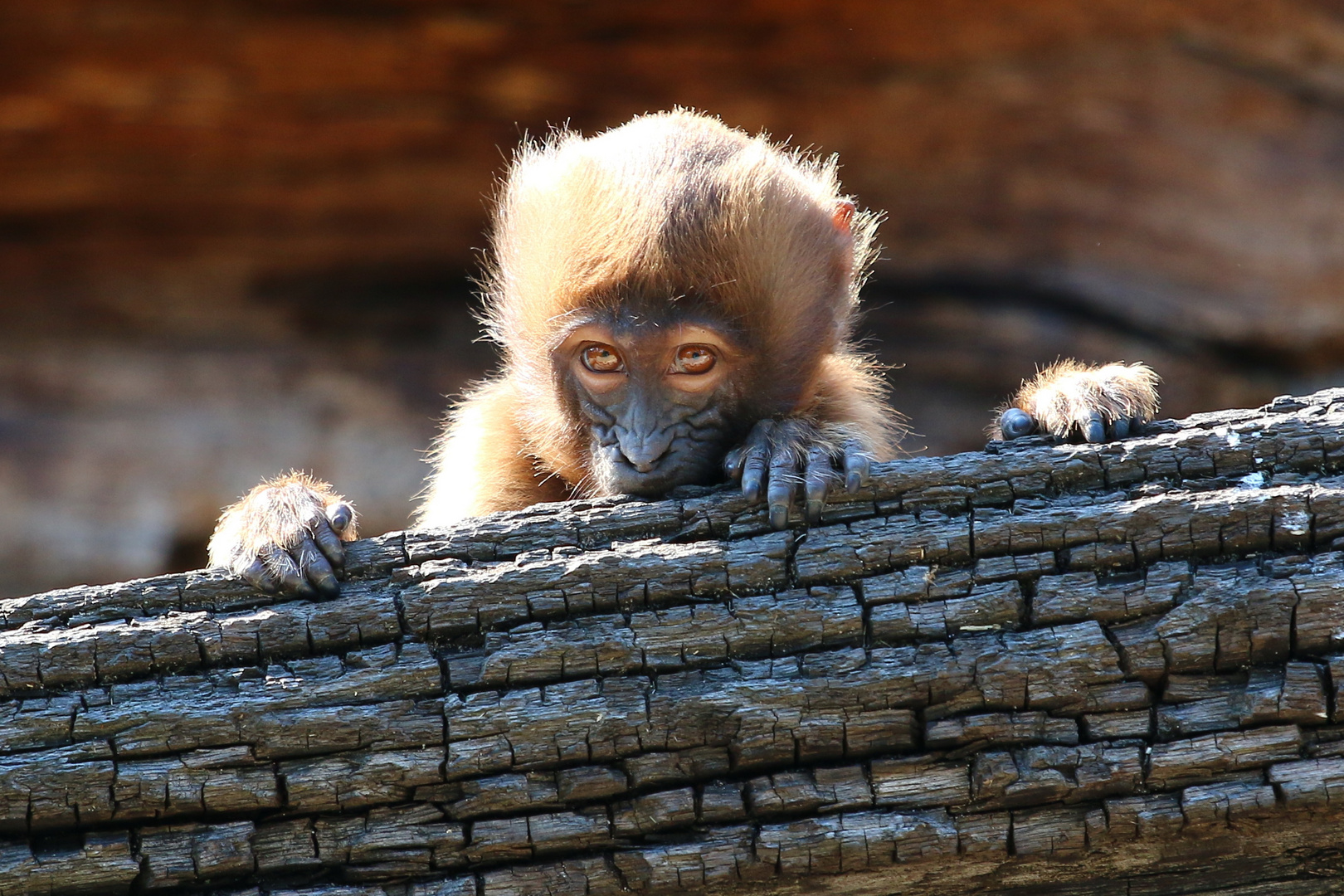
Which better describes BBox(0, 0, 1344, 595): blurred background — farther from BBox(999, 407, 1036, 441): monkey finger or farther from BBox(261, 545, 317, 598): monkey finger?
BBox(261, 545, 317, 598): monkey finger

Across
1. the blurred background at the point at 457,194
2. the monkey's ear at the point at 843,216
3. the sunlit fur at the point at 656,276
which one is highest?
the blurred background at the point at 457,194

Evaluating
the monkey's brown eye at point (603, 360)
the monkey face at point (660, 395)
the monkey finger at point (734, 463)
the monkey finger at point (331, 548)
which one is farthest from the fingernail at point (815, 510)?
the monkey finger at point (331, 548)

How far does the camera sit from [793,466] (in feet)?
10.6

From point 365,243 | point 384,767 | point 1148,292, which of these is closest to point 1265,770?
point 384,767

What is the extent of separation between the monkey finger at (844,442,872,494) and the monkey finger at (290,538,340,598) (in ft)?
4.42

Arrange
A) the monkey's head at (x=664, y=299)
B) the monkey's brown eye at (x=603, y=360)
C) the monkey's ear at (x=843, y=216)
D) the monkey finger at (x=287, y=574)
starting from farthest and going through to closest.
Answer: the monkey's ear at (x=843, y=216), the monkey's brown eye at (x=603, y=360), the monkey's head at (x=664, y=299), the monkey finger at (x=287, y=574)

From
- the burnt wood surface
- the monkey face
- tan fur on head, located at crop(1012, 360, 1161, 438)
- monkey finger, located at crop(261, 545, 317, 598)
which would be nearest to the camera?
the burnt wood surface

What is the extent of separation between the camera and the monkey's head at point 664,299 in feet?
12.7

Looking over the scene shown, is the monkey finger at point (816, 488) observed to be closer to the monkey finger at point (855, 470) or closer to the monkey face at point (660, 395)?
the monkey finger at point (855, 470)

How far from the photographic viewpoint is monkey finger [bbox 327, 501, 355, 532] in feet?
11.1

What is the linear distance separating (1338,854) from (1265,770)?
28 centimetres

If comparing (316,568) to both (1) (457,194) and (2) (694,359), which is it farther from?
(1) (457,194)

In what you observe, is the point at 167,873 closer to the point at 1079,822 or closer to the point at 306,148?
the point at 1079,822

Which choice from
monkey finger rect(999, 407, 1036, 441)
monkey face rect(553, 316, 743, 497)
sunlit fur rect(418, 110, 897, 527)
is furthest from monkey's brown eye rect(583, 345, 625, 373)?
monkey finger rect(999, 407, 1036, 441)
